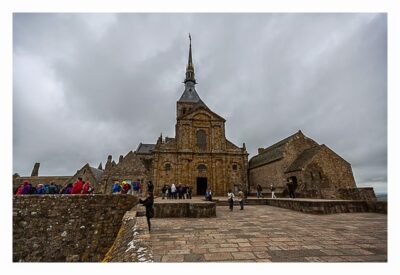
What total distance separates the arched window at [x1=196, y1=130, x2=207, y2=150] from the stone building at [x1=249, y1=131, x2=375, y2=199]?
848 cm

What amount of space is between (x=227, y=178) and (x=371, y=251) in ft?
78.5

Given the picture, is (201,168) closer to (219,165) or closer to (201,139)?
(219,165)

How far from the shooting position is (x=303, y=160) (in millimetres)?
22531

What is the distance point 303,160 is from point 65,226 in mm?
21391

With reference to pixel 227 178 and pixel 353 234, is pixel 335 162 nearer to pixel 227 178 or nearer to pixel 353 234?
pixel 227 178

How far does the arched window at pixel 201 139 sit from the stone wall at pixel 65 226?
18.4m

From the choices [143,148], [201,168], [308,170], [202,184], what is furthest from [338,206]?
[143,148]

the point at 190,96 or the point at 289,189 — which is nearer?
the point at 289,189

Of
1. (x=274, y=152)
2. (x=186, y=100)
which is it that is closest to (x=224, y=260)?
(x=274, y=152)

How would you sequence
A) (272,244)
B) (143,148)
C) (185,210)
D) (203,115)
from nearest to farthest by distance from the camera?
1. (272,244)
2. (185,210)
3. (203,115)
4. (143,148)

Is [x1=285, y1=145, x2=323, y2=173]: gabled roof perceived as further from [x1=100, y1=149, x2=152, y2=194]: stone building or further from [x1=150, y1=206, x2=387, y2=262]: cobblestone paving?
[x1=100, y1=149, x2=152, y2=194]: stone building

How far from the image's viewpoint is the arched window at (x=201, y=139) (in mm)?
29275

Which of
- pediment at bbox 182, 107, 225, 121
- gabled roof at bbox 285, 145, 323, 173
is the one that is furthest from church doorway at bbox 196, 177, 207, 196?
gabled roof at bbox 285, 145, 323, 173

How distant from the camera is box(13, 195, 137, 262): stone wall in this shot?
10.3m
